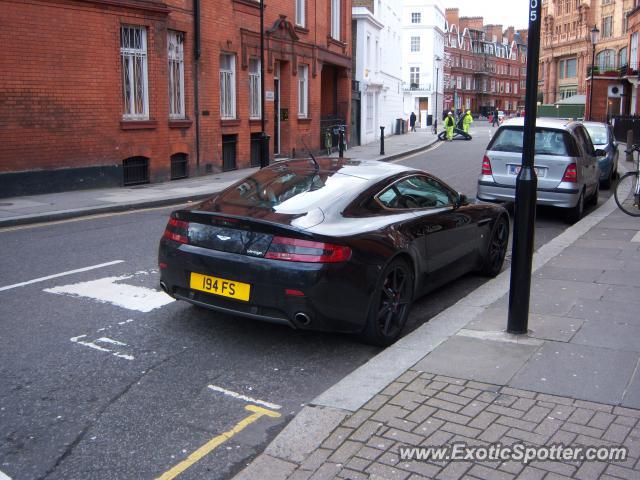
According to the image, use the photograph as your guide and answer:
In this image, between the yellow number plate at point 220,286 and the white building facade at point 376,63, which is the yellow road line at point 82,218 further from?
the white building facade at point 376,63

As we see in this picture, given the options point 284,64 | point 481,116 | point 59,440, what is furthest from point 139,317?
point 481,116

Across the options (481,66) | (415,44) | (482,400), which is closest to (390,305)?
(482,400)

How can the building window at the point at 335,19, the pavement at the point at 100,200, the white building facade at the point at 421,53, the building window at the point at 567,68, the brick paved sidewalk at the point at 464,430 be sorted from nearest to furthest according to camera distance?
the brick paved sidewalk at the point at 464,430
the pavement at the point at 100,200
the building window at the point at 335,19
the white building facade at the point at 421,53
the building window at the point at 567,68

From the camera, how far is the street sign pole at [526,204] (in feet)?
17.2

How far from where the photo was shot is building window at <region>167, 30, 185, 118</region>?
60.5ft

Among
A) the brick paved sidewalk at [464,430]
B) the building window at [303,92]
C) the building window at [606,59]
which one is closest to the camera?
the brick paved sidewalk at [464,430]

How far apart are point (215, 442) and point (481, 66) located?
123m

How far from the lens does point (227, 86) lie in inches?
835

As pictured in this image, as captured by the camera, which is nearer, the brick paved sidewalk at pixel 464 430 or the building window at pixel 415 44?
the brick paved sidewalk at pixel 464 430

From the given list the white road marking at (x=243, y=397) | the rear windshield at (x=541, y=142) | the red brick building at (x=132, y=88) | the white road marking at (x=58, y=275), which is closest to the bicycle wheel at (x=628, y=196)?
the rear windshield at (x=541, y=142)

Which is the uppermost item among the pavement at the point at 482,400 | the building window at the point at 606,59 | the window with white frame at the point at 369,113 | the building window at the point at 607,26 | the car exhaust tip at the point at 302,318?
the building window at the point at 607,26

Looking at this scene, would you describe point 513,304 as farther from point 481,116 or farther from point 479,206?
point 481,116

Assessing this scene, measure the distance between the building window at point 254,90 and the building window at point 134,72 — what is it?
5853mm

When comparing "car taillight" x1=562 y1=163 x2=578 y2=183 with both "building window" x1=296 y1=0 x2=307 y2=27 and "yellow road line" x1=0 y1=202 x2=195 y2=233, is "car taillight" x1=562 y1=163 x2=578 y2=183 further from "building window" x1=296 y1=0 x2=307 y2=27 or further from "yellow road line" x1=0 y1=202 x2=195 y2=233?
"building window" x1=296 y1=0 x2=307 y2=27
